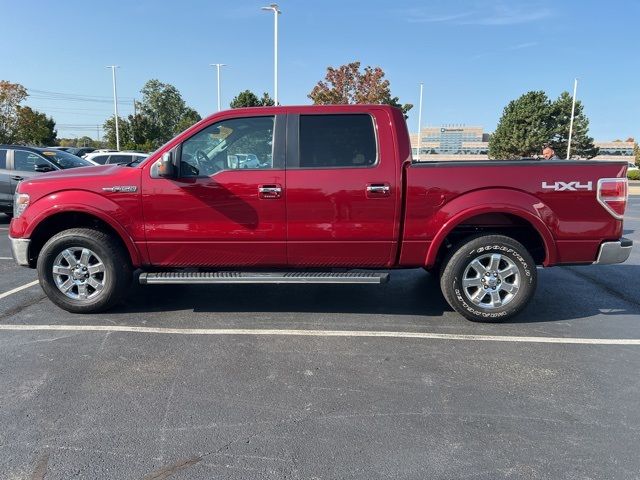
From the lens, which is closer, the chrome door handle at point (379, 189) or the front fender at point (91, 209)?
the chrome door handle at point (379, 189)

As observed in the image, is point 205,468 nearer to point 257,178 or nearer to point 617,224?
point 257,178

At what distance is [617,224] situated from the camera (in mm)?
4422

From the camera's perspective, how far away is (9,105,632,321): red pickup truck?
4.36 m

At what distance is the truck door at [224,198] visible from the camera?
4.42 meters

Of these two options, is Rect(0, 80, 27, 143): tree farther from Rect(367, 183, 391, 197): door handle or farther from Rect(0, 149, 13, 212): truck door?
Rect(367, 183, 391, 197): door handle

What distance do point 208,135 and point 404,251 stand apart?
2.23 meters

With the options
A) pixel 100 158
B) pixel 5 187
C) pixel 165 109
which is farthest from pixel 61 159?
pixel 165 109

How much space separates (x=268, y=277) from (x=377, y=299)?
1496mm

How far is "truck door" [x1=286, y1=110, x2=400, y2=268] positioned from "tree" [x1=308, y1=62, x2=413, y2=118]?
29.7m

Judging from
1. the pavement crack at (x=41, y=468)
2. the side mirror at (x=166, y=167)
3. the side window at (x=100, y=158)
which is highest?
the side window at (x=100, y=158)

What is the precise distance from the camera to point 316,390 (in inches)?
129

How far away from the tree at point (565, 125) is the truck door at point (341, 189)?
42.5 meters

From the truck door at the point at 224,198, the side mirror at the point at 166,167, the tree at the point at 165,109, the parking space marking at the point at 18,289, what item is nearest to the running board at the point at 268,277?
the truck door at the point at 224,198

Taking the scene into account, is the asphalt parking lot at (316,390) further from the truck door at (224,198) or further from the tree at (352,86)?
the tree at (352,86)
